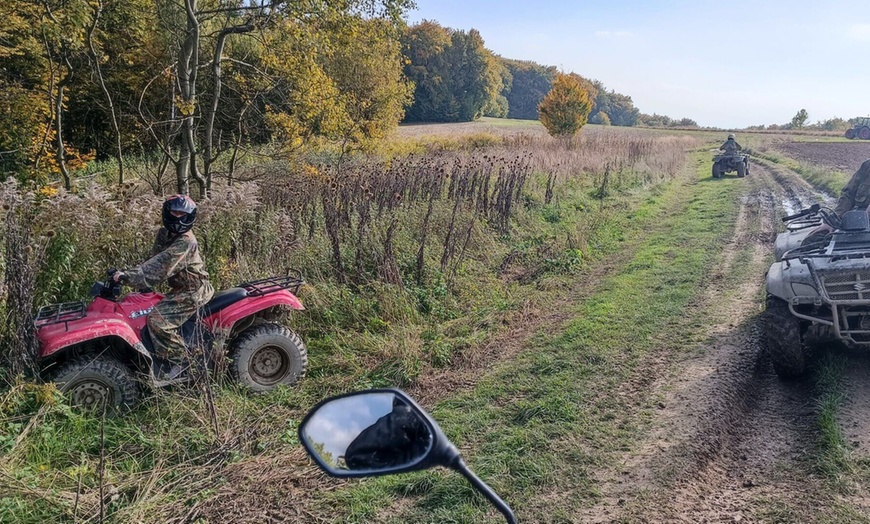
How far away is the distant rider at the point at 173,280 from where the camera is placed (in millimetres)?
4027

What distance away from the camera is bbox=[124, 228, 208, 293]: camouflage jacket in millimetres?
3965

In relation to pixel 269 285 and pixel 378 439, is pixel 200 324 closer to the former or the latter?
pixel 269 285

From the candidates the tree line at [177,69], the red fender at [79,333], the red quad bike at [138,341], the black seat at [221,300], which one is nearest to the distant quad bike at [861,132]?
the tree line at [177,69]

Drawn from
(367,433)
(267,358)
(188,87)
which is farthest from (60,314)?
(188,87)

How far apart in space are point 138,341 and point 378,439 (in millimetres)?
3222

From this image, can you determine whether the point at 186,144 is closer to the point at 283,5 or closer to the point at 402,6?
the point at 283,5

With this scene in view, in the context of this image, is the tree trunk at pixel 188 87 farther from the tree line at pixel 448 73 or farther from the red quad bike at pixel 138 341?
the tree line at pixel 448 73

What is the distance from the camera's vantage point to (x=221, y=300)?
4453mm

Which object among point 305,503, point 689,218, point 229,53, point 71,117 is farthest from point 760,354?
point 71,117

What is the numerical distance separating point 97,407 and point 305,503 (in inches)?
69.6

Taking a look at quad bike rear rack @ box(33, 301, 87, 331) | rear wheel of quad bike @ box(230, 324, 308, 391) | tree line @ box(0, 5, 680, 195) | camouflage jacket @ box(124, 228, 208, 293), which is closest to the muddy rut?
rear wheel of quad bike @ box(230, 324, 308, 391)

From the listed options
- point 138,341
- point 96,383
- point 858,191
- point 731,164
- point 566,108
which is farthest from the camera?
point 566,108

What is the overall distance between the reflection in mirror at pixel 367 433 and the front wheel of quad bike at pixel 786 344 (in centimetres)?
406

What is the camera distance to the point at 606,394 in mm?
4371
